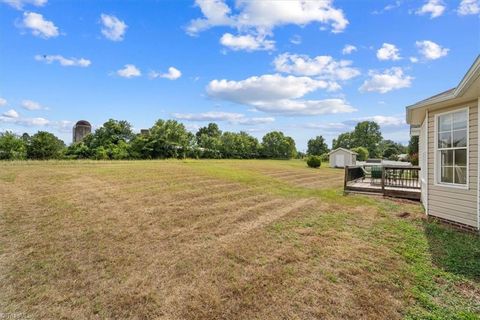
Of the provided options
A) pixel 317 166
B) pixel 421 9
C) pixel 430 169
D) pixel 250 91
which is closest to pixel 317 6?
pixel 421 9

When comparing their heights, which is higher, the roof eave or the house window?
the roof eave

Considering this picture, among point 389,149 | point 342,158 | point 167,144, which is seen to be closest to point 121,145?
point 167,144

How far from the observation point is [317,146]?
→ 216ft

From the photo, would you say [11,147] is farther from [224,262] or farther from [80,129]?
[224,262]

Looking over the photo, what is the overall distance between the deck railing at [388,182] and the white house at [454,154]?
2.68 meters

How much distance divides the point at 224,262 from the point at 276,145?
56092 millimetres

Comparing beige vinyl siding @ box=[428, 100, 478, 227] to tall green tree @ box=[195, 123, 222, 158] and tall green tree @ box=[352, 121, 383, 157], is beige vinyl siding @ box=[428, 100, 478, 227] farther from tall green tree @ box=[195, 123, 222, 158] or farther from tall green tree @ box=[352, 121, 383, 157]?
tall green tree @ box=[352, 121, 383, 157]

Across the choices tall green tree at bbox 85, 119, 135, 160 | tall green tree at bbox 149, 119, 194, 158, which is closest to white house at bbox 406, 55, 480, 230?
tall green tree at bbox 149, 119, 194, 158

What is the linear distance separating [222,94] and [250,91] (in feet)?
12.2

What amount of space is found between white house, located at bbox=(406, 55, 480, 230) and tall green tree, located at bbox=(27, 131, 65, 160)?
3660 centimetres

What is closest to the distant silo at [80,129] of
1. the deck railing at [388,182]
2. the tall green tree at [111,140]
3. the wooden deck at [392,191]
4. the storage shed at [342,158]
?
the tall green tree at [111,140]

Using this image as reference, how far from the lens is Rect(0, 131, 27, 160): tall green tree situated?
26.9 m

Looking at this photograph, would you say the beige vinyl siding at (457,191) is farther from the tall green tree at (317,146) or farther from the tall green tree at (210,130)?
the tall green tree at (210,130)

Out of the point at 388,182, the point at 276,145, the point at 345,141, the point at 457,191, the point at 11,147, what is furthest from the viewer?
the point at 345,141
